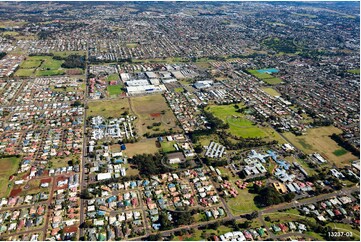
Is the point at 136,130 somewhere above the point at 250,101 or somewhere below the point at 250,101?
below

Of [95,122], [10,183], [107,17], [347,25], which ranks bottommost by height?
[10,183]

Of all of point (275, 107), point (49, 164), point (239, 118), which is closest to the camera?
point (49, 164)

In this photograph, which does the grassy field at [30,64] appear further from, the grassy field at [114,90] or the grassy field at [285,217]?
the grassy field at [285,217]

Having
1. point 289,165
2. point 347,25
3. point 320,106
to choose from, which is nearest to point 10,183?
point 289,165

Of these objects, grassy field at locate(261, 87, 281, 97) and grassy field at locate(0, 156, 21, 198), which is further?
grassy field at locate(261, 87, 281, 97)

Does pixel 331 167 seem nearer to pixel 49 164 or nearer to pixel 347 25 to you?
pixel 49 164

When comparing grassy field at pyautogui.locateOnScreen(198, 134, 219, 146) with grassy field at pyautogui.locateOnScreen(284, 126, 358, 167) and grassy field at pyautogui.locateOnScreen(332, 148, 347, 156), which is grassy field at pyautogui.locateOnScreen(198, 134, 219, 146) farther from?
grassy field at pyautogui.locateOnScreen(332, 148, 347, 156)

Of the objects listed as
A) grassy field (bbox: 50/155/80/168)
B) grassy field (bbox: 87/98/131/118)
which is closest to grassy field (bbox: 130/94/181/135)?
grassy field (bbox: 87/98/131/118)
